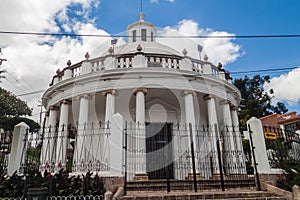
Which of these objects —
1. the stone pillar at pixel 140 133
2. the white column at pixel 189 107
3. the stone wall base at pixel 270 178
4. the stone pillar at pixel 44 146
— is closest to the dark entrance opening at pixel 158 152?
the stone pillar at pixel 140 133

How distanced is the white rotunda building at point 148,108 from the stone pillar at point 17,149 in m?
1.21

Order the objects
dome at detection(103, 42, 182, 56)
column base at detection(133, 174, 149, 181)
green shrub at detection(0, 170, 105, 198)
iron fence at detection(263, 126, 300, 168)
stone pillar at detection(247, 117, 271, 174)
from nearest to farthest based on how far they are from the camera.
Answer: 1. green shrub at detection(0, 170, 105, 198)
2. stone pillar at detection(247, 117, 271, 174)
3. iron fence at detection(263, 126, 300, 168)
4. column base at detection(133, 174, 149, 181)
5. dome at detection(103, 42, 182, 56)

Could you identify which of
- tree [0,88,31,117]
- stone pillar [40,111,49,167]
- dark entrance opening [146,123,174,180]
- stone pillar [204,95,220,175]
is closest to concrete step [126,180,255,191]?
dark entrance opening [146,123,174,180]

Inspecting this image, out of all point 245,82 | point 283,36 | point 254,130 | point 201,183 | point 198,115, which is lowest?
point 201,183

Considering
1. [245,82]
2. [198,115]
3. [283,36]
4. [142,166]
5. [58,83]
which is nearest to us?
[283,36]

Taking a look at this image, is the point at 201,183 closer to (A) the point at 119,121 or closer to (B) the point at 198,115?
(A) the point at 119,121

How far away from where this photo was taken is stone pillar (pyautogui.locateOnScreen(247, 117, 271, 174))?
810 centimetres

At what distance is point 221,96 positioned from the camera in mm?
12438

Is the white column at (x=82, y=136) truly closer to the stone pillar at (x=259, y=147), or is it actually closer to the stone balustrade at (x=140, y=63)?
the stone balustrade at (x=140, y=63)

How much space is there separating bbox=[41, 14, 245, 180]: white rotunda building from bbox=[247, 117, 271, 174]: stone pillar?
149cm

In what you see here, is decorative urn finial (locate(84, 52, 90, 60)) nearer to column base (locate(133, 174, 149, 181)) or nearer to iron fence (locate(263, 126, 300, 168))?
column base (locate(133, 174, 149, 181))

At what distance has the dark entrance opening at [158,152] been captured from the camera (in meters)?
11.1

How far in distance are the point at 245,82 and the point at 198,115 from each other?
1020 inches

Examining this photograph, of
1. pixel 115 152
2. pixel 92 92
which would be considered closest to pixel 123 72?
pixel 92 92
